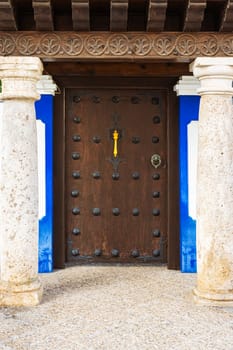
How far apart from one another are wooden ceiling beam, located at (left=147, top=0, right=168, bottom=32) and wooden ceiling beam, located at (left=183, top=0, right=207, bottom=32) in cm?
20

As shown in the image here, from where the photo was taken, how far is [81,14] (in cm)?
440

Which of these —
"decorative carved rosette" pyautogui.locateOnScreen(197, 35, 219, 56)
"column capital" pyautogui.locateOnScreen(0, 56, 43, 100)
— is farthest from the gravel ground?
"decorative carved rosette" pyautogui.locateOnScreen(197, 35, 219, 56)

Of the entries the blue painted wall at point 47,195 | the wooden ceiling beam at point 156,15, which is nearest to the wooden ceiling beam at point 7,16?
the wooden ceiling beam at point 156,15

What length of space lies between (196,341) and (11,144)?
2274mm

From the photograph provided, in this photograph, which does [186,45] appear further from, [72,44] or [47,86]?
[47,86]

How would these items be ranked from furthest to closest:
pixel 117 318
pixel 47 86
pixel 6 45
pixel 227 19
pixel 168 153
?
pixel 168 153 → pixel 47 86 → pixel 6 45 → pixel 227 19 → pixel 117 318

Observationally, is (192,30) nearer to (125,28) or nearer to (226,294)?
(125,28)

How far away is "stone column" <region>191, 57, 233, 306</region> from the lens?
464 centimetres

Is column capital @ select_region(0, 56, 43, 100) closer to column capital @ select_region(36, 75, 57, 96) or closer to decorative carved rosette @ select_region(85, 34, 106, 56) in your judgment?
decorative carved rosette @ select_region(85, 34, 106, 56)

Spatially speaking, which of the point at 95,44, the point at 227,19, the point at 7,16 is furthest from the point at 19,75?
the point at 227,19

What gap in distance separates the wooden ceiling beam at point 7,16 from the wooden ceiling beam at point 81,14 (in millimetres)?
502

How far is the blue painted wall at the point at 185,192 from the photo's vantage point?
6.07 meters

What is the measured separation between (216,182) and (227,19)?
1.39 m

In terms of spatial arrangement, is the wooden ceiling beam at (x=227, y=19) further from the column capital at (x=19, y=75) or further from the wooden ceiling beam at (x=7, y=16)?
the wooden ceiling beam at (x=7, y=16)
